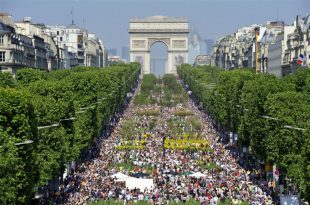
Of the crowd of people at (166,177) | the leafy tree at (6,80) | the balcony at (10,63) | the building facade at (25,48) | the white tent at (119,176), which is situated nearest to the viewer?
the crowd of people at (166,177)

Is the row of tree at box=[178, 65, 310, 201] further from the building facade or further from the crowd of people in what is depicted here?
the building facade

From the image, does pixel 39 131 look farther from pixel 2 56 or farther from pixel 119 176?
pixel 2 56

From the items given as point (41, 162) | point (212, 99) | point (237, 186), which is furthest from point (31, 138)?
point (212, 99)

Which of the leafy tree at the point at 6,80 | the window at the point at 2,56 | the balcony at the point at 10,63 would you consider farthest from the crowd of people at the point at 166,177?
the balcony at the point at 10,63

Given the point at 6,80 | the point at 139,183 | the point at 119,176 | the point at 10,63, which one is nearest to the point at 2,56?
the point at 10,63

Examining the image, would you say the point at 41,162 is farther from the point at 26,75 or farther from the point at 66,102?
the point at 26,75

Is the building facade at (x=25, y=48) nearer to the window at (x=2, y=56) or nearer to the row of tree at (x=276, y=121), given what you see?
the window at (x=2, y=56)
